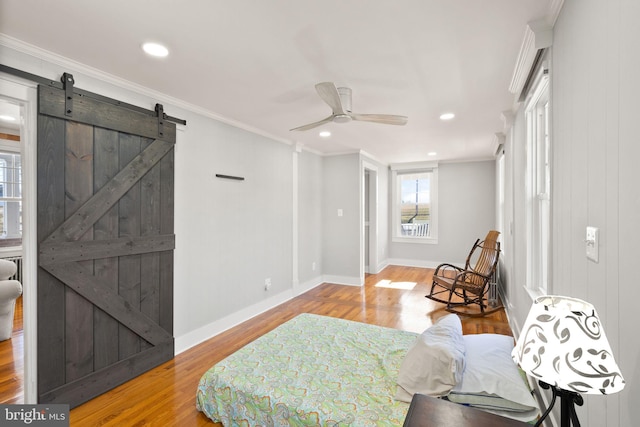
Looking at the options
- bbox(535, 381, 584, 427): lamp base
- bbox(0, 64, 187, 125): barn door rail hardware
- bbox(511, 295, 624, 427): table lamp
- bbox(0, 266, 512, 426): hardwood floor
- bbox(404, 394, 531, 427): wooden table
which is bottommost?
bbox(0, 266, 512, 426): hardwood floor

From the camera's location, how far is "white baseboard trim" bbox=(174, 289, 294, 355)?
3.05 metres

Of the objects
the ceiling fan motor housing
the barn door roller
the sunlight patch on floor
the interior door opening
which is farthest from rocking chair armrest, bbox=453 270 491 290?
the interior door opening

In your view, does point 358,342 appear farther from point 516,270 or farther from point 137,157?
point 137,157

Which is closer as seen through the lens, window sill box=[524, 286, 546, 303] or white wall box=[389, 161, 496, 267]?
window sill box=[524, 286, 546, 303]

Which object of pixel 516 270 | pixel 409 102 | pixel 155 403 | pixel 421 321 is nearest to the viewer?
pixel 155 403

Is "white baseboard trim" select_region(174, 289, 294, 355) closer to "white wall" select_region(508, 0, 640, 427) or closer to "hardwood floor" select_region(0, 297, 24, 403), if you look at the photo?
"hardwood floor" select_region(0, 297, 24, 403)

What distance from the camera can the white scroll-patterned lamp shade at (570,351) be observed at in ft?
2.26

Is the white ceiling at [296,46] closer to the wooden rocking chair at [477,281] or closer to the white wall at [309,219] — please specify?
the white wall at [309,219]

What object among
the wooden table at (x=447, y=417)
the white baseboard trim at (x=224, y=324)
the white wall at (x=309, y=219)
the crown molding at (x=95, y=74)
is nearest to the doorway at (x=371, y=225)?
the white wall at (x=309, y=219)

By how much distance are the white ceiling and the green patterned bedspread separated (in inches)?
83.3

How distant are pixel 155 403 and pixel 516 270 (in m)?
3.57

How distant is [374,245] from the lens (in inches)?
252

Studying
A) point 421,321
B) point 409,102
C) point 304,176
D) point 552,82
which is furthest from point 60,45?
point 421,321

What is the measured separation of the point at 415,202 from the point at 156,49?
6.24m
